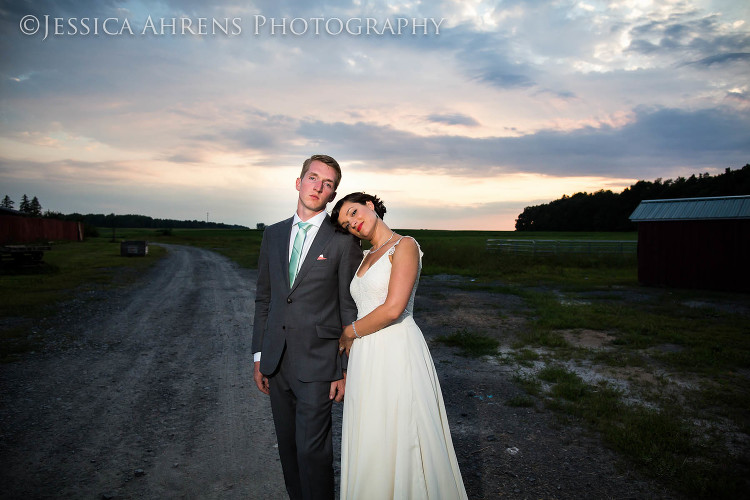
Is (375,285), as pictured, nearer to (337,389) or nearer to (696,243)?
(337,389)

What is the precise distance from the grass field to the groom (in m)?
3.19

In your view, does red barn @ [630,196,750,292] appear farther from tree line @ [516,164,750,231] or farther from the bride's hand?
tree line @ [516,164,750,231]

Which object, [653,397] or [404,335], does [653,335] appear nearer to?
[653,397]

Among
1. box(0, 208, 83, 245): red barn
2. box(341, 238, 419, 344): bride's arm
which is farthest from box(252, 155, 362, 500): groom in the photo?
box(0, 208, 83, 245): red barn

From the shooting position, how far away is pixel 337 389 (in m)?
2.82

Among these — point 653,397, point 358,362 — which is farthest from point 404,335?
point 653,397

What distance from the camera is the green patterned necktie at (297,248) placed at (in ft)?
9.59

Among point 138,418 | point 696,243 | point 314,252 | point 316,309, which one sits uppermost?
point 314,252

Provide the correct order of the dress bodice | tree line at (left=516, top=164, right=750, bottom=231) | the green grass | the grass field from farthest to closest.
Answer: tree line at (left=516, top=164, right=750, bottom=231) → the green grass → the grass field → the dress bodice

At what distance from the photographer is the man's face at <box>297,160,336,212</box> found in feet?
9.51

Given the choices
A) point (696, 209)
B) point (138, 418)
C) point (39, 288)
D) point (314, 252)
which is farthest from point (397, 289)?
point (696, 209)

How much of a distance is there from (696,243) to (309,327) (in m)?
20.8

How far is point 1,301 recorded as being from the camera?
12133 mm

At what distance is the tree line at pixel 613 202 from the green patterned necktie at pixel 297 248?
73333mm
